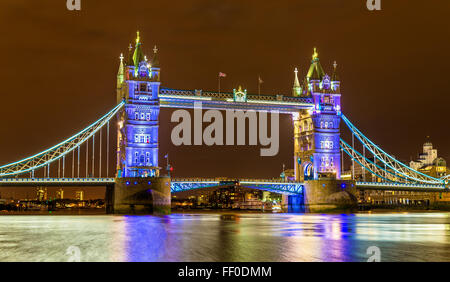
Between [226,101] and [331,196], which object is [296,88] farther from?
[331,196]

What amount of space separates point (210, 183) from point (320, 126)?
17401 millimetres

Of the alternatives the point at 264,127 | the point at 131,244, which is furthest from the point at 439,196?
the point at 131,244

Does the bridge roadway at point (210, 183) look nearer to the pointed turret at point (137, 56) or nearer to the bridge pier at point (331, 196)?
the bridge pier at point (331, 196)

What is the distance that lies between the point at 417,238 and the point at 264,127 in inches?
1965

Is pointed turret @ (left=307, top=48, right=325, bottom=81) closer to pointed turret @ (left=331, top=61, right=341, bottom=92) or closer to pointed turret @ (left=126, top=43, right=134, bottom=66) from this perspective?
pointed turret @ (left=331, top=61, right=341, bottom=92)

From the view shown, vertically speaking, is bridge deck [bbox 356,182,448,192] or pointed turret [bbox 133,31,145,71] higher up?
pointed turret [bbox 133,31,145,71]

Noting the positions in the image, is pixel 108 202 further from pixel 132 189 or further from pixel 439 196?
pixel 439 196

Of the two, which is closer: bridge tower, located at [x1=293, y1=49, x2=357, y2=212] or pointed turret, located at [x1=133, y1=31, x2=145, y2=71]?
pointed turret, located at [x1=133, y1=31, x2=145, y2=71]

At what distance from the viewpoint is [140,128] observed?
7231 cm

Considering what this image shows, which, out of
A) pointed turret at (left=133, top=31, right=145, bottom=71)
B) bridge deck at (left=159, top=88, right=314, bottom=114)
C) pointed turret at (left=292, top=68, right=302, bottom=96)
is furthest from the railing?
pointed turret at (left=133, top=31, right=145, bottom=71)

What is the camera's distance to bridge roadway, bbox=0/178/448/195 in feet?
228

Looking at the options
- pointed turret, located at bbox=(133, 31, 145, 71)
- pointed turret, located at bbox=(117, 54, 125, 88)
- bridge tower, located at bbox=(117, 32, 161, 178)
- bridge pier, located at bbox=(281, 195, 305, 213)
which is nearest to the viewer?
bridge tower, located at bbox=(117, 32, 161, 178)

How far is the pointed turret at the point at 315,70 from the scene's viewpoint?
85000 mm

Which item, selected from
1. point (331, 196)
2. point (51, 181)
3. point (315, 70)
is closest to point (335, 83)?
point (315, 70)
